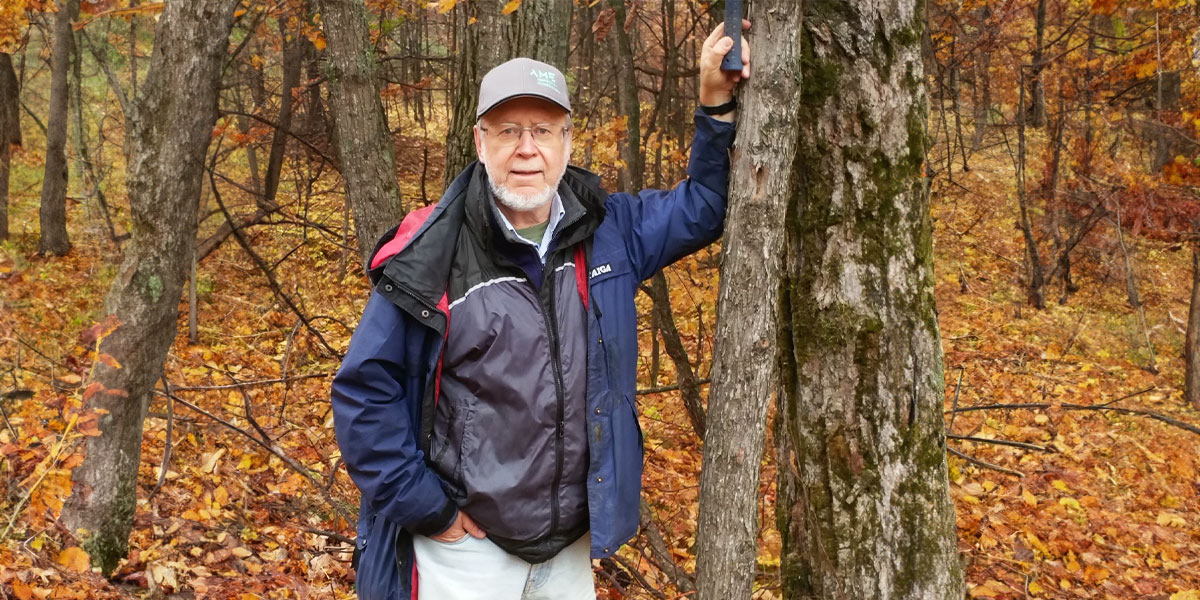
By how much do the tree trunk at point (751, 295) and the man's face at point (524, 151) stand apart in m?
0.59

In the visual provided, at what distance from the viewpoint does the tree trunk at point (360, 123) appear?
14.4ft

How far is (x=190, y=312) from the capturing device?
33.2 ft

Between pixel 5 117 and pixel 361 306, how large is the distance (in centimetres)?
705

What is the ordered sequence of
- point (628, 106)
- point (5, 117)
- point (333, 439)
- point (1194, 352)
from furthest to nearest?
point (5, 117) → point (1194, 352) → point (628, 106) → point (333, 439)

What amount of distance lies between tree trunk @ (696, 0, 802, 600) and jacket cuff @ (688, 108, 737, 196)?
0.17 metres

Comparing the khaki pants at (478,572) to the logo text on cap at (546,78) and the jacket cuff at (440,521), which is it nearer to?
the jacket cuff at (440,521)

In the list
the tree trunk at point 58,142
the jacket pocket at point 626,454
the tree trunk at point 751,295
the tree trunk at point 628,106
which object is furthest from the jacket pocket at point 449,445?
the tree trunk at point 58,142

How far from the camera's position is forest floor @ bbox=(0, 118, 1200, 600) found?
4895 mm

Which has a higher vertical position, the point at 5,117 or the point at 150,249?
the point at 5,117

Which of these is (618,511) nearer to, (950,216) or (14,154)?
(950,216)

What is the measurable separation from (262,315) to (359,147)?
278 inches

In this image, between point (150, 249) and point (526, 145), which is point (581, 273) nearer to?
point (526, 145)

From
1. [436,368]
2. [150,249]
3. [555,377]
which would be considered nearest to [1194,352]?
[555,377]

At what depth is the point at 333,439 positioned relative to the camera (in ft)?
24.2
